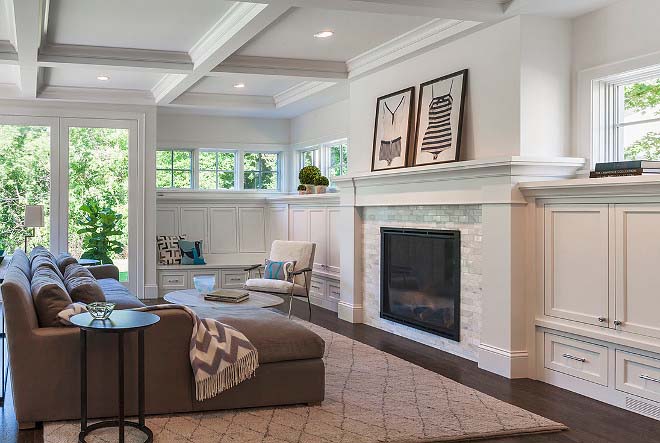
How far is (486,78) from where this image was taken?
5129 millimetres

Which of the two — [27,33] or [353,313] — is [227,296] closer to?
[353,313]

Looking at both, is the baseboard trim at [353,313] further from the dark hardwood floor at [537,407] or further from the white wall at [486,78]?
the white wall at [486,78]

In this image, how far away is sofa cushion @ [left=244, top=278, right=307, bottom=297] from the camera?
281 inches

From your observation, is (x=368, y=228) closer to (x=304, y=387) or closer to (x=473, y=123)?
(x=473, y=123)

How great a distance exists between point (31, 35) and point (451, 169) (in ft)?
10.8

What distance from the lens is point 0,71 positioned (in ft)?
23.9

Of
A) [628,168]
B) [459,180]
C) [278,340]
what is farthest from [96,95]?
[628,168]

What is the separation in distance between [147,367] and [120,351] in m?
0.44

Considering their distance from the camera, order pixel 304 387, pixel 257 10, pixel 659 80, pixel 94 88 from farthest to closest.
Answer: pixel 94 88
pixel 257 10
pixel 659 80
pixel 304 387

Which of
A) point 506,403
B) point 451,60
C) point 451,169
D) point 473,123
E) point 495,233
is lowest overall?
point 506,403

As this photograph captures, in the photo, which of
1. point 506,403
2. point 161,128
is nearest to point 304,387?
point 506,403

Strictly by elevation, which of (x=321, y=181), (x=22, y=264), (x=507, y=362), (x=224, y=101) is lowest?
(x=507, y=362)

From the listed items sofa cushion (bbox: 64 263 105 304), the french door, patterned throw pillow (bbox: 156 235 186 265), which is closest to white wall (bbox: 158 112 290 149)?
the french door

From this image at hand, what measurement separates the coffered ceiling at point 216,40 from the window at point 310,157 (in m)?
1.07
